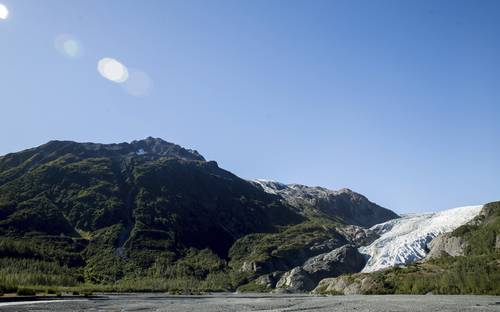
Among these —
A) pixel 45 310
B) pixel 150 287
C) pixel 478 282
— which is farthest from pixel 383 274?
pixel 45 310

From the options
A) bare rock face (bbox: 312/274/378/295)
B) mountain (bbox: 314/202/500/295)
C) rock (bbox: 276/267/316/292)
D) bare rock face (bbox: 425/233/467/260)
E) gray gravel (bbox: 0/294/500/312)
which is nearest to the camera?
gray gravel (bbox: 0/294/500/312)

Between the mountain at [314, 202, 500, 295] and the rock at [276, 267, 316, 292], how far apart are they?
27107 mm

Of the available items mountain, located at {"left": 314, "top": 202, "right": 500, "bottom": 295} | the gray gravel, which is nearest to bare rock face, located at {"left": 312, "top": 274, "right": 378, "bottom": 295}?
mountain, located at {"left": 314, "top": 202, "right": 500, "bottom": 295}

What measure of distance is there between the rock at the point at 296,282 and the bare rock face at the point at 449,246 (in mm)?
49264

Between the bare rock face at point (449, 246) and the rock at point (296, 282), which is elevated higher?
the bare rock face at point (449, 246)

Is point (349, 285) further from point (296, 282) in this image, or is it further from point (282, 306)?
point (282, 306)

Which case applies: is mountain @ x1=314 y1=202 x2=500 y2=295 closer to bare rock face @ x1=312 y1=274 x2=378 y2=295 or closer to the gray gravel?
bare rock face @ x1=312 y1=274 x2=378 y2=295

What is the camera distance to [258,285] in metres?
194

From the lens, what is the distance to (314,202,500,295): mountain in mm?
108500

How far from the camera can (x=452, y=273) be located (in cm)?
11600

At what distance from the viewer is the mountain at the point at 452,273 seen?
108 metres

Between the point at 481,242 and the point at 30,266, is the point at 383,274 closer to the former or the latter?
the point at 481,242

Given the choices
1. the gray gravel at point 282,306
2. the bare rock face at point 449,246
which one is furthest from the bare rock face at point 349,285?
the gray gravel at point 282,306

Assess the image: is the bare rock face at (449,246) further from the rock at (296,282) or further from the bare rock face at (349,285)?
the rock at (296,282)
